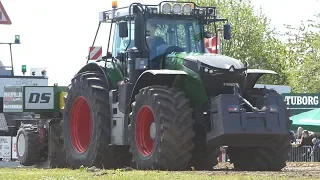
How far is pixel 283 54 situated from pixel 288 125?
1987 inches

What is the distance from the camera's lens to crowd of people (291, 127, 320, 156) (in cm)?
3111

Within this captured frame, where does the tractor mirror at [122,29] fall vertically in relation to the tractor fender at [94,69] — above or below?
above

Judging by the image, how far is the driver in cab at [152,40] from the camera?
18944mm

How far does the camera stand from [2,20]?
22.7 m

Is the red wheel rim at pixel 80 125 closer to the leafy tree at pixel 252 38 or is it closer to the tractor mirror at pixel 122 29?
the tractor mirror at pixel 122 29

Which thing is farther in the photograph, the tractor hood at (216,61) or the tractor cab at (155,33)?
the tractor cab at (155,33)

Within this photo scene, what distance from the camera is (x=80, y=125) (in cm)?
2047

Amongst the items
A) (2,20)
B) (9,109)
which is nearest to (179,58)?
(2,20)

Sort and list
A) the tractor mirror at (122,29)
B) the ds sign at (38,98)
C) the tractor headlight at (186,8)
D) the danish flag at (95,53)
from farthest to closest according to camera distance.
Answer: the ds sign at (38,98) → the danish flag at (95,53) → the tractor headlight at (186,8) → the tractor mirror at (122,29)

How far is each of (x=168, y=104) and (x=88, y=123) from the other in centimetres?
365

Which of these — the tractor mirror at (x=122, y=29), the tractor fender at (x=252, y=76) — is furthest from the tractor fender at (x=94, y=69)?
the tractor fender at (x=252, y=76)

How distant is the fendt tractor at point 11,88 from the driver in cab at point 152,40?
294 inches

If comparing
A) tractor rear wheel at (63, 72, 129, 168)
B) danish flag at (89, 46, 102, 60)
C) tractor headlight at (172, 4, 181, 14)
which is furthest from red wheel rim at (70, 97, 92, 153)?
tractor headlight at (172, 4, 181, 14)

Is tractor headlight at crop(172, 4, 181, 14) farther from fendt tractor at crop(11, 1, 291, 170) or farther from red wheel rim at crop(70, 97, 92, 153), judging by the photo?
red wheel rim at crop(70, 97, 92, 153)
